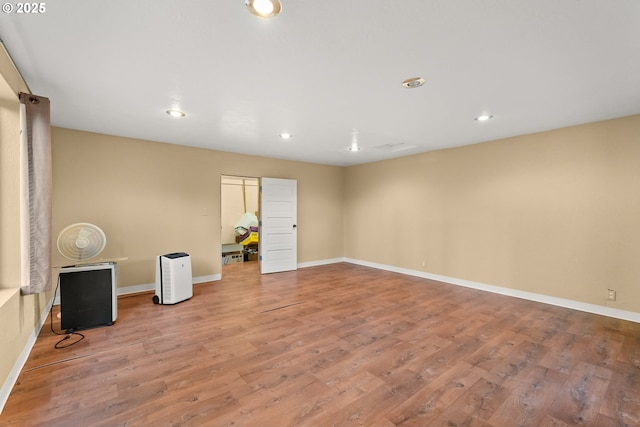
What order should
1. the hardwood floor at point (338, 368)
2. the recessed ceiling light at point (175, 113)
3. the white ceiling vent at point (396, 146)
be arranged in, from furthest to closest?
the white ceiling vent at point (396, 146) → the recessed ceiling light at point (175, 113) → the hardwood floor at point (338, 368)

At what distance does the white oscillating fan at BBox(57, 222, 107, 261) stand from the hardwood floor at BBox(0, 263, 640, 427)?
875 millimetres

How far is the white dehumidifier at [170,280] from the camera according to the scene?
3.90 m

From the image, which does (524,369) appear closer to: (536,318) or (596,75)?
(536,318)

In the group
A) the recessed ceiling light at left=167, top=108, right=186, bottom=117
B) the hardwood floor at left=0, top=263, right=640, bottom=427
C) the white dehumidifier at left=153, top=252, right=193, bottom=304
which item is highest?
the recessed ceiling light at left=167, top=108, right=186, bottom=117

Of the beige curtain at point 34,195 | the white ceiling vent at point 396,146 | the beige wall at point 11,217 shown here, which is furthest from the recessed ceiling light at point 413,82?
the beige curtain at point 34,195

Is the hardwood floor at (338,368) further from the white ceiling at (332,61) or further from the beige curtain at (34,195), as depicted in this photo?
the white ceiling at (332,61)

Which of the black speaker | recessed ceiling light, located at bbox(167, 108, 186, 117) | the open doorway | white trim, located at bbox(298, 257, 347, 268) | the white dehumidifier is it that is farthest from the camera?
the open doorway

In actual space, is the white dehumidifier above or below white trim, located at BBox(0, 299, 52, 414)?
above

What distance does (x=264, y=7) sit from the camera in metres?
1.54

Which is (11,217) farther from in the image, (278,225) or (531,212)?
(531,212)
